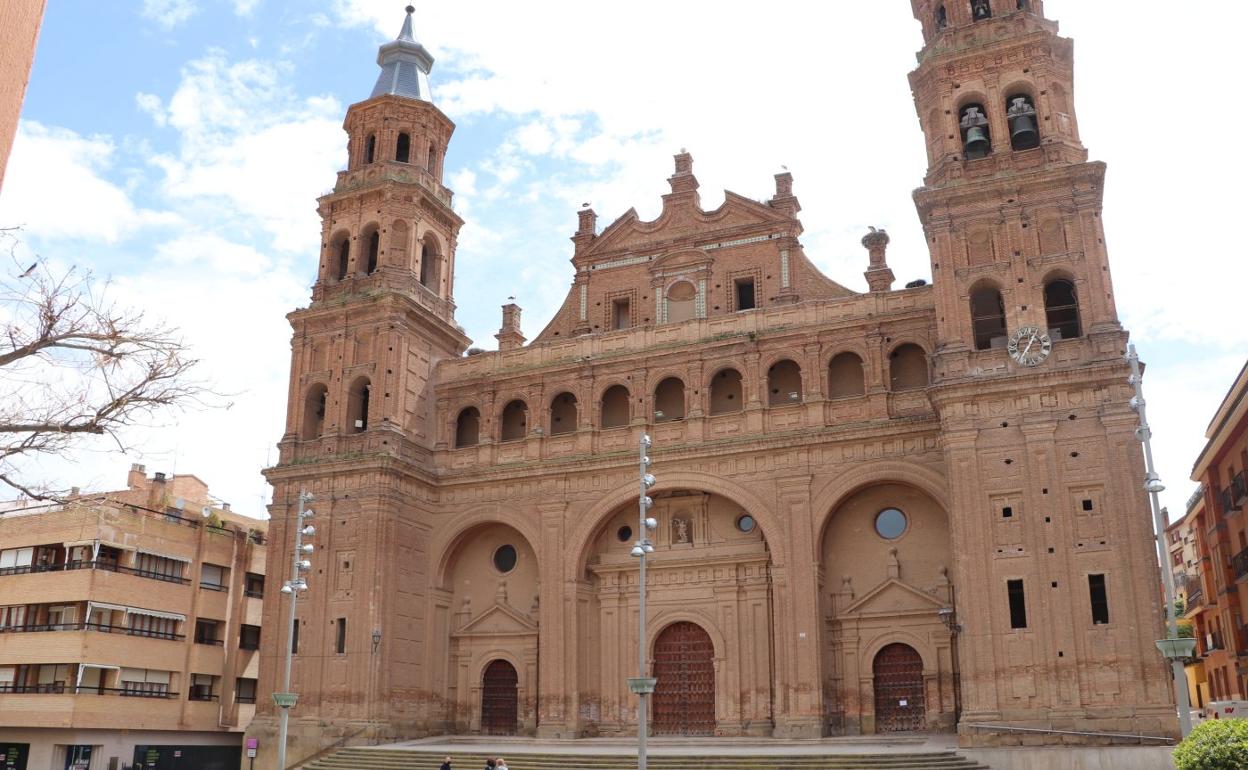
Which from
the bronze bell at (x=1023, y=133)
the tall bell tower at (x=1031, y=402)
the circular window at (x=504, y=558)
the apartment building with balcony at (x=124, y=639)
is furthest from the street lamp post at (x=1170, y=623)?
the apartment building with balcony at (x=124, y=639)

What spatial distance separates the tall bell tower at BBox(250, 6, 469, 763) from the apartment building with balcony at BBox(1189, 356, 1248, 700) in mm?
27789

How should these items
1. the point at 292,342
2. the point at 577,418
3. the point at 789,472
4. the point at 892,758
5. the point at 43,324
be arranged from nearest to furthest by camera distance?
the point at 43,324
the point at 892,758
the point at 789,472
the point at 577,418
the point at 292,342

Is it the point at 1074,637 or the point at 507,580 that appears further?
the point at 507,580

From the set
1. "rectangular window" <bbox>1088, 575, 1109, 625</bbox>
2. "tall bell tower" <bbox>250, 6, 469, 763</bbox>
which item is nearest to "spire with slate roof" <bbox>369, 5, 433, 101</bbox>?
"tall bell tower" <bbox>250, 6, 469, 763</bbox>

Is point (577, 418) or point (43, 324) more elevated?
point (577, 418)

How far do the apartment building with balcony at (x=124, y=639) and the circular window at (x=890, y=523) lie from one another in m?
24.9

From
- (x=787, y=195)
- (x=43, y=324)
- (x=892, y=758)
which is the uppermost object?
(x=787, y=195)

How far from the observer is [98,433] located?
458 inches

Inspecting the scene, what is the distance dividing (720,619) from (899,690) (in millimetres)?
5886

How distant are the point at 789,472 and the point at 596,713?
401 inches

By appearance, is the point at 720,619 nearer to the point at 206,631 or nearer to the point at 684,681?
the point at 684,681

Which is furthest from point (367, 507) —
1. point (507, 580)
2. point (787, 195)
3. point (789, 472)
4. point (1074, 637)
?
point (1074, 637)

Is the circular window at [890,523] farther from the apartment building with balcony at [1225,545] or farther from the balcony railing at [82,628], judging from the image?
the balcony railing at [82,628]

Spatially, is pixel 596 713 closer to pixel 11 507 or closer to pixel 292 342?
pixel 292 342
